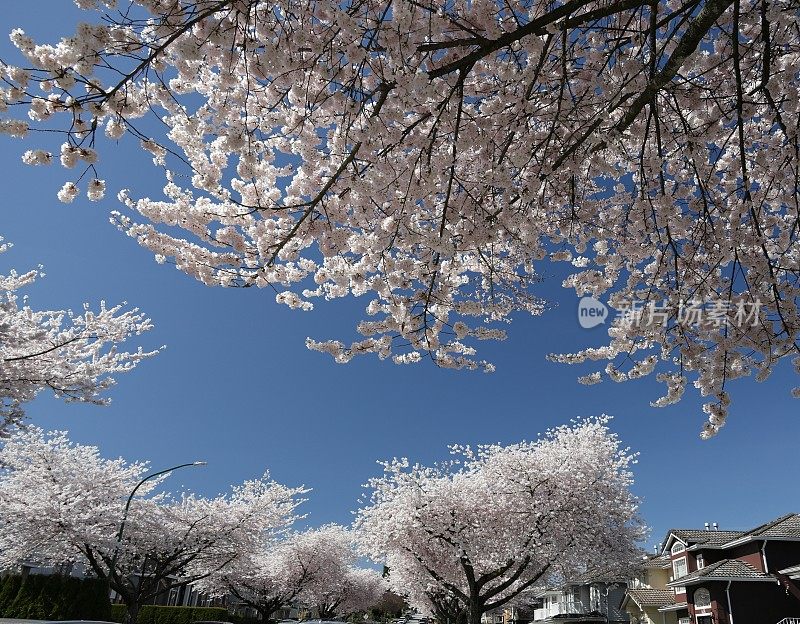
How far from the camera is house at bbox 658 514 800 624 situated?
75.1 ft

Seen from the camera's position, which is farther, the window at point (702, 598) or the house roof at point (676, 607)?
the house roof at point (676, 607)

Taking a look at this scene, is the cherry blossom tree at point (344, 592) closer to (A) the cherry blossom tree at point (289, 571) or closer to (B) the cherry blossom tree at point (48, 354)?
(A) the cherry blossom tree at point (289, 571)

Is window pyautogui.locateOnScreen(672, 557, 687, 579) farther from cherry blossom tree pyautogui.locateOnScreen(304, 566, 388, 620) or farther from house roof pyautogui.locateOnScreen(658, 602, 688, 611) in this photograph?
cherry blossom tree pyautogui.locateOnScreen(304, 566, 388, 620)

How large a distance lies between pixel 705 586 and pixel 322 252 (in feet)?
93.5

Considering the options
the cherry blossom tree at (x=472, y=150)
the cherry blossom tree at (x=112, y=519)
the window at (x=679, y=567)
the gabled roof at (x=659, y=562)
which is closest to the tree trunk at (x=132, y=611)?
the cherry blossom tree at (x=112, y=519)

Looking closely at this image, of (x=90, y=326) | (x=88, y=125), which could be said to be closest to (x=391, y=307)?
(x=88, y=125)

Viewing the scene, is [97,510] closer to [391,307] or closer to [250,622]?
[391,307]

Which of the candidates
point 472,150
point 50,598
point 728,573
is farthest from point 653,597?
point 472,150

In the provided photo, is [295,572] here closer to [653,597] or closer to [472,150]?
[653,597]

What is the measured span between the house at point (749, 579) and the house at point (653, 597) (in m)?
3.75

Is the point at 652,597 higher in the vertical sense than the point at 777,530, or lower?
lower

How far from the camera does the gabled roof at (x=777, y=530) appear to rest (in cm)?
2406

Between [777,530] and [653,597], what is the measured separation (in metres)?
10.5

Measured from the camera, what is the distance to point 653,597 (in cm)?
3216
